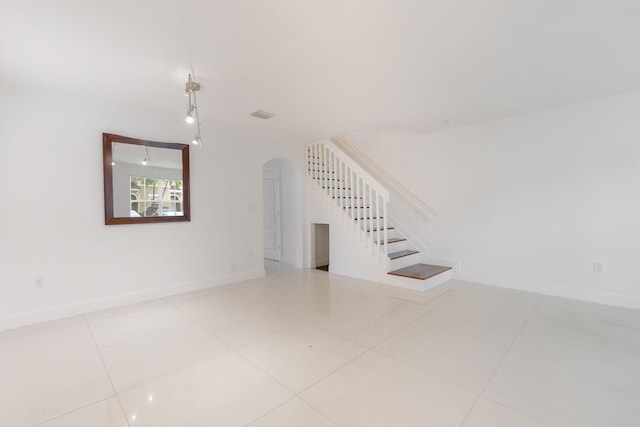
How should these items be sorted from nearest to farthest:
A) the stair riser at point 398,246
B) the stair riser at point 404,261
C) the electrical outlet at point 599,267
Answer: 1. the electrical outlet at point 599,267
2. the stair riser at point 404,261
3. the stair riser at point 398,246

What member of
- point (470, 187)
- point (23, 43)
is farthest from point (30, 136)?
point (470, 187)

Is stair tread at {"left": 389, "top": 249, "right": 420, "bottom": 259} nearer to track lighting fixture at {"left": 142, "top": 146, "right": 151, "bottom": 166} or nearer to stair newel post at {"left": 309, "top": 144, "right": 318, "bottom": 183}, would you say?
stair newel post at {"left": 309, "top": 144, "right": 318, "bottom": 183}

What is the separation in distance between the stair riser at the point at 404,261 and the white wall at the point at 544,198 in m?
0.42

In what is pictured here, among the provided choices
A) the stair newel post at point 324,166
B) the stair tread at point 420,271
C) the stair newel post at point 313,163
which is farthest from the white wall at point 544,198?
the stair newel post at point 313,163

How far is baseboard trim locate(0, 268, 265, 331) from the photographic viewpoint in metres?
2.84

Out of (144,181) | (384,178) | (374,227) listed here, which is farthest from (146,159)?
(384,178)

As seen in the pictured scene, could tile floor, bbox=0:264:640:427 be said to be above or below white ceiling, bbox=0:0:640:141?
below

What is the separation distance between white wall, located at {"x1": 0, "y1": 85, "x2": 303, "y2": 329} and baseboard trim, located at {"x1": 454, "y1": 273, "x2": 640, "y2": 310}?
4409mm

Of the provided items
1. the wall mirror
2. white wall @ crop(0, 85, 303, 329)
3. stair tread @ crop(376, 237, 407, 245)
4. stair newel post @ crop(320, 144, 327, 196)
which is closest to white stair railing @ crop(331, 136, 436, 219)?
stair newel post @ crop(320, 144, 327, 196)

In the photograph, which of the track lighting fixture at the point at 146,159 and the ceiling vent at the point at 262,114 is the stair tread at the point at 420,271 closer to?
the ceiling vent at the point at 262,114

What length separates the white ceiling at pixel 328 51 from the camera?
1811 millimetres

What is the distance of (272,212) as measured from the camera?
6.32 meters

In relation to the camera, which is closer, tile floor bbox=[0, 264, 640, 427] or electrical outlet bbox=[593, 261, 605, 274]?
tile floor bbox=[0, 264, 640, 427]

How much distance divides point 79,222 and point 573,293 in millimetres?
6299
